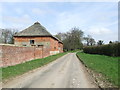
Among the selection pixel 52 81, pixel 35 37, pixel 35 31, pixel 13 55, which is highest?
pixel 35 31

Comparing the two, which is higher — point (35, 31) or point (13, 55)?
point (35, 31)

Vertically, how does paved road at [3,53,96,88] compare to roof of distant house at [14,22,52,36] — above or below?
below

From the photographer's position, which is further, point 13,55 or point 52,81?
point 13,55

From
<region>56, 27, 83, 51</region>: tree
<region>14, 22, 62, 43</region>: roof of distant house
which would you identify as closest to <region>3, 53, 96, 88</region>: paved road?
<region>14, 22, 62, 43</region>: roof of distant house

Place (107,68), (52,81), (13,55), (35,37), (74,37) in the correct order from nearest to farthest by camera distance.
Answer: (52,81), (107,68), (13,55), (35,37), (74,37)

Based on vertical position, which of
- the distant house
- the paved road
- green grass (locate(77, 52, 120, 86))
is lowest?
the paved road

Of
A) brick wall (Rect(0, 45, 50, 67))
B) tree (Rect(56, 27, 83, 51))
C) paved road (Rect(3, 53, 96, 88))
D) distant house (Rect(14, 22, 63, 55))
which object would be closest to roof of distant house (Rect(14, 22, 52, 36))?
distant house (Rect(14, 22, 63, 55))

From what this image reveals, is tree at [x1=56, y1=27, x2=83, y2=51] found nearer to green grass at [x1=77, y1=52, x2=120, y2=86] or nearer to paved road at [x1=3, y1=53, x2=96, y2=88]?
green grass at [x1=77, y1=52, x2=120, y2=86]

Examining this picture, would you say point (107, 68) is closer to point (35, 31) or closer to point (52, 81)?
point (52, 81)

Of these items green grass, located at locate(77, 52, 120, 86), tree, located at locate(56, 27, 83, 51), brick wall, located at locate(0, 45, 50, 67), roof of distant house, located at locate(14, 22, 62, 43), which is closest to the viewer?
green grass, located at locate(77, 52, 120, 86)

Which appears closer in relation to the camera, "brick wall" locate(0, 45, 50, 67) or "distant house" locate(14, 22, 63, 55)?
"brick wall" locate(0, 45, 50, 67)

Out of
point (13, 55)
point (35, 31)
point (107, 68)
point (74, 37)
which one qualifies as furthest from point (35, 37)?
point (74, 37)

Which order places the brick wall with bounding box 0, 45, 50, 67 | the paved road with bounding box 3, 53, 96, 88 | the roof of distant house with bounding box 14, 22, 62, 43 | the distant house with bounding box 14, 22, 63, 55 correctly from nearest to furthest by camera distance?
the paved road with bounding box 3, 53, 96, 88, the brick wall with bounding box 0, 45, 50, 67, the distant house with bounding box 14, 22, 63, 55, the roof of distant house with bounding box 14, 22, 62, 43

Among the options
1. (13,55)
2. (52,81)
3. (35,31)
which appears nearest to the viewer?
(52,81)
